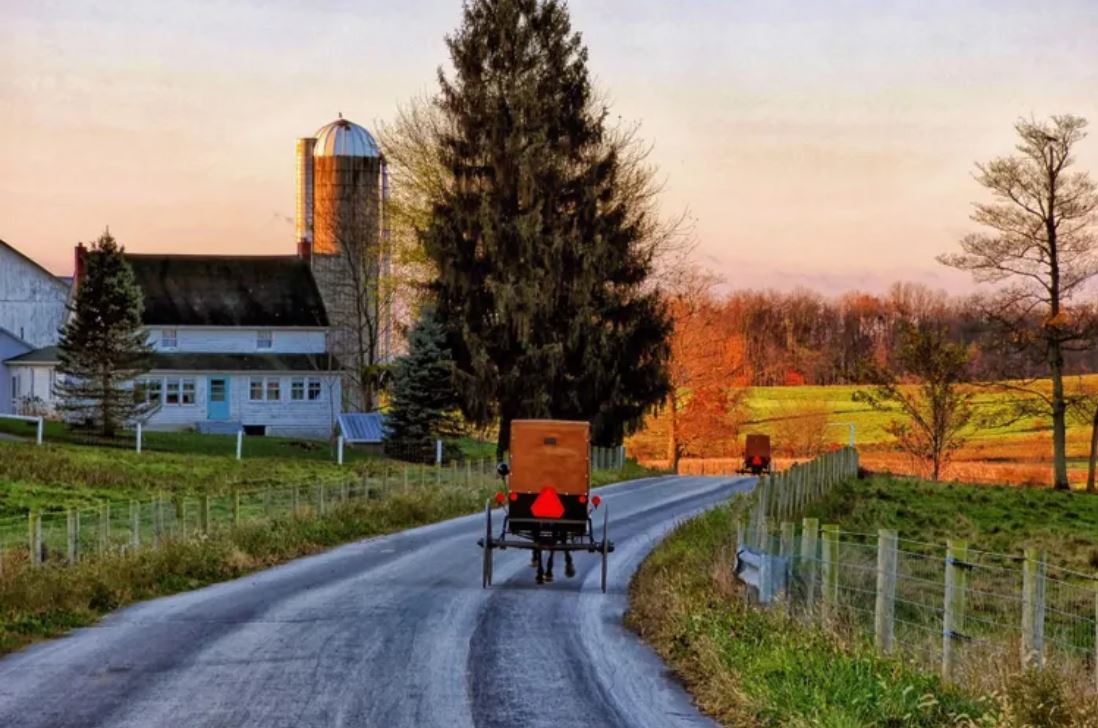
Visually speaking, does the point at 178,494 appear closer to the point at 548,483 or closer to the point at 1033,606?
the point at 548,483

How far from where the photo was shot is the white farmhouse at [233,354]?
220 ft

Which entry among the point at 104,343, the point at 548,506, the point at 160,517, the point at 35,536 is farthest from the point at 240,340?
the point at 548,506

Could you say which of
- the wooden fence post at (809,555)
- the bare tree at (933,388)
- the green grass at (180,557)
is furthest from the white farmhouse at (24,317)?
the wooden fence post at (809,555)

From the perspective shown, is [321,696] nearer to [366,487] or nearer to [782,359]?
[366,487]

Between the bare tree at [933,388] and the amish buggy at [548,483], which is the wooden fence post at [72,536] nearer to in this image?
the amish buggy at [548,483]

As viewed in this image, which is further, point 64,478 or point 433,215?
point 433,215

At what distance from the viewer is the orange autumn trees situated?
69.1 meters

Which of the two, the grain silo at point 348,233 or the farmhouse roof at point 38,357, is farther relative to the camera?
the grain silo at point 348,233

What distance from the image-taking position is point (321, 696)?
432 inches

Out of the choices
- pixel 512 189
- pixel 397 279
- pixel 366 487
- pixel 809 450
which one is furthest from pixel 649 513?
pixel 809 450

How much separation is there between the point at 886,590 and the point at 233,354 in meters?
59.7

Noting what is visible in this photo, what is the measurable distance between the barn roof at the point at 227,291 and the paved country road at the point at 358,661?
50333 millimetres

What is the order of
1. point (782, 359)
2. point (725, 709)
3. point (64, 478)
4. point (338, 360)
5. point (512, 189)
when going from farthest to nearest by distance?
1. point (782, 359)
2. point (338, 360)
3. point (512, 189)
4. point (64, 478)
5. point (725, 709)

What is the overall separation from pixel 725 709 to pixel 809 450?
7171 centimetres
